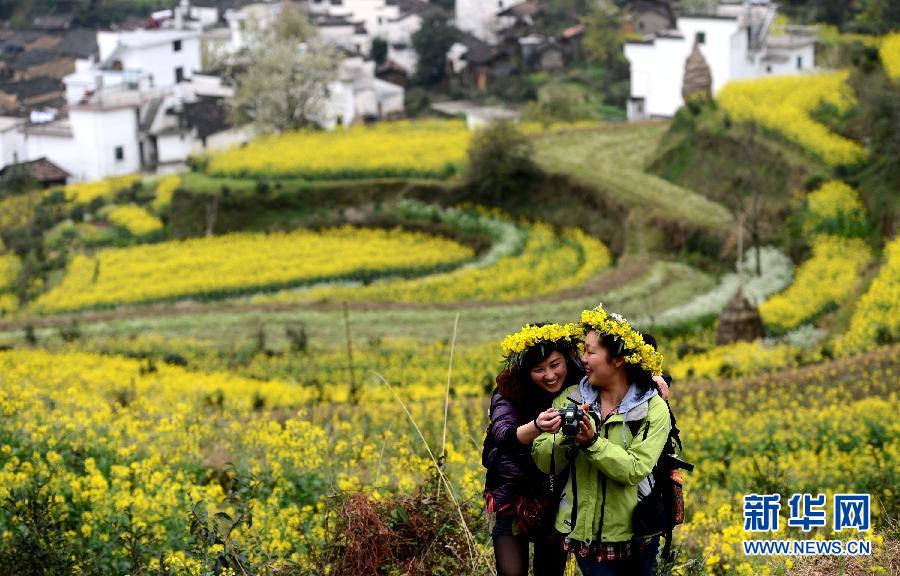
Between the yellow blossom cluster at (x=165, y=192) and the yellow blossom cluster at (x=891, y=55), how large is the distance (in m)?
24.1

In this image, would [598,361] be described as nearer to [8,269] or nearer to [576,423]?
[576,423]

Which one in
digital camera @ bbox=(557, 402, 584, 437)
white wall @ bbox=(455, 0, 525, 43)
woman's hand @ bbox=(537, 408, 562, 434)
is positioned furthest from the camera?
white wall @ bbox=(455, 0, 525, 43)

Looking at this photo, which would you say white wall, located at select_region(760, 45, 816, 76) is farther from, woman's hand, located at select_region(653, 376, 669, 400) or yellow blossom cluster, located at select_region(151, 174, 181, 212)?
woman's hand, located at select_region(653, 376, 669, 400)

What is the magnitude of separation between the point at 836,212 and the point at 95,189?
105ft

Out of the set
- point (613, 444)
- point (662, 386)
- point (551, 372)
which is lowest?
point (613, 444)

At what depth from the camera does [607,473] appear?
23.8ft

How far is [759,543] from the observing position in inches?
372

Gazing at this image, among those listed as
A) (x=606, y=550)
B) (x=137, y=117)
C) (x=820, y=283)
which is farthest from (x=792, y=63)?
(x=606, y=550)

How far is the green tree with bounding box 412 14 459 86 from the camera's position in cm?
7025

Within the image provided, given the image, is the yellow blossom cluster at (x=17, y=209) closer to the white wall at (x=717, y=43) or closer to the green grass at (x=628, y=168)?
the green grass at (x=628, y=168)

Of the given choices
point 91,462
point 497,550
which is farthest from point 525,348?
point 91,462

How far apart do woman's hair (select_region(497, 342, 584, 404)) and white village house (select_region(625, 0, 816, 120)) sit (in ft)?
126

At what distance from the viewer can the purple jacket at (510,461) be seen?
7836 mm

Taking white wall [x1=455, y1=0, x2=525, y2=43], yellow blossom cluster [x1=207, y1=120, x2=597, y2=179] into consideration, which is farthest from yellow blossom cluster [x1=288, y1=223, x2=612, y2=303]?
white wall [x1=455, y1=0, x2=525, y2=43]
